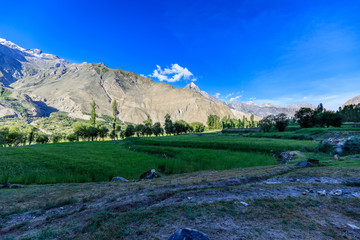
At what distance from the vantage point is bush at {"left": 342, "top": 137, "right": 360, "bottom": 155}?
2158 cm

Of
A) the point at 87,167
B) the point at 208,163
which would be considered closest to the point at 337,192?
the point at 208,163

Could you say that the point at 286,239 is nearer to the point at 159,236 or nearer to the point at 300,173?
the point at 159,236

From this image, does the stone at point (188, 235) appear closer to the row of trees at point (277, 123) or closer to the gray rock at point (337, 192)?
the gray rock at point (337, 192)

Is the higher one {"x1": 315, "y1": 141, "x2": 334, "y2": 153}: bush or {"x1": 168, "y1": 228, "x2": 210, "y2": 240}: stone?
{"x1": 168, "y1": 228, "x2": 210, "y2": 240}: stone

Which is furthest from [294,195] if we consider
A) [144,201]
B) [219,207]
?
[144,201]

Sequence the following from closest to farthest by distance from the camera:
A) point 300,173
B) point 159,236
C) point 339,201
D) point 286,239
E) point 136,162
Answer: point 286,239 → point 159,236 → point 339,201 → point 300,173 → point 136,162

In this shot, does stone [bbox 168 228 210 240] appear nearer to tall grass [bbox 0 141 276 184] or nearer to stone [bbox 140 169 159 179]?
stone [bbox 140 169 159 179]

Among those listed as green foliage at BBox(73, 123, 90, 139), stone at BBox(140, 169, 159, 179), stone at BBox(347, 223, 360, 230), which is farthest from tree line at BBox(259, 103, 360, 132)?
green foliage at BBox(73, 123, 90, 139)

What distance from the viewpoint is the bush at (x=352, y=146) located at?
21.6 m

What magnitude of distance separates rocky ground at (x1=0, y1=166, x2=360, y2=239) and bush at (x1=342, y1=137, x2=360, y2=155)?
18.0 metres

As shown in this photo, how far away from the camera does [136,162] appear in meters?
23.5

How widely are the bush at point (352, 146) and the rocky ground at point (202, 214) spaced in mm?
18036

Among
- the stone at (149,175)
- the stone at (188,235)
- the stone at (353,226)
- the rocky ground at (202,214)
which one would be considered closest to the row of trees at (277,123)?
the stone at (149,175)

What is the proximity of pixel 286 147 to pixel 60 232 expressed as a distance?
116 feet
